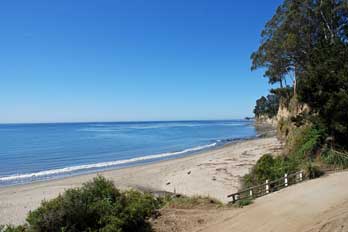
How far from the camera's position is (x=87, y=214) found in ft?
26.3

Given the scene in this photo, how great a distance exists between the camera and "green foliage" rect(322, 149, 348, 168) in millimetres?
16531

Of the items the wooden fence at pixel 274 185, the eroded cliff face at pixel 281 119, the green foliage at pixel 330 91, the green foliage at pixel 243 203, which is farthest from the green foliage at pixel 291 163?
the eroded cliff face at pixel 281 119

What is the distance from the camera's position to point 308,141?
19.7 metres

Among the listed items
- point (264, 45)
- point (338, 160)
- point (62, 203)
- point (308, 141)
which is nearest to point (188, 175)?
point (308, 141)

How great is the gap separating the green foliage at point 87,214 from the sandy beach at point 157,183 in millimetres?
7821

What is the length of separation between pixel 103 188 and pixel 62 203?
158 cm

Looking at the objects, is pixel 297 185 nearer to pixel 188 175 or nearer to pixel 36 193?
pixel 188 175

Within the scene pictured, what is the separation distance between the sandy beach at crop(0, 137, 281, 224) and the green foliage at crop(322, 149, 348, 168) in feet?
18.6

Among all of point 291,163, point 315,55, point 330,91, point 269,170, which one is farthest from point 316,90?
point 269,170

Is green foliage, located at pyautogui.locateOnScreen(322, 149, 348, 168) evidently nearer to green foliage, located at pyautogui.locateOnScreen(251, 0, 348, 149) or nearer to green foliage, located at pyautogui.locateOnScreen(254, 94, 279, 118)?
green foliage, located at pyautogui.locateOnScreen(251, 0, 348, 149)

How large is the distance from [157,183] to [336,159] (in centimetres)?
1213

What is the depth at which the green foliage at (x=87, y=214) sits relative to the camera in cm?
766

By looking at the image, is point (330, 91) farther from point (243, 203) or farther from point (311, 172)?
point (243, 203)

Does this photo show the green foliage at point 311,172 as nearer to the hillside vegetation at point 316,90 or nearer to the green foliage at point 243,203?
the hillside vegetation at point 316,90
